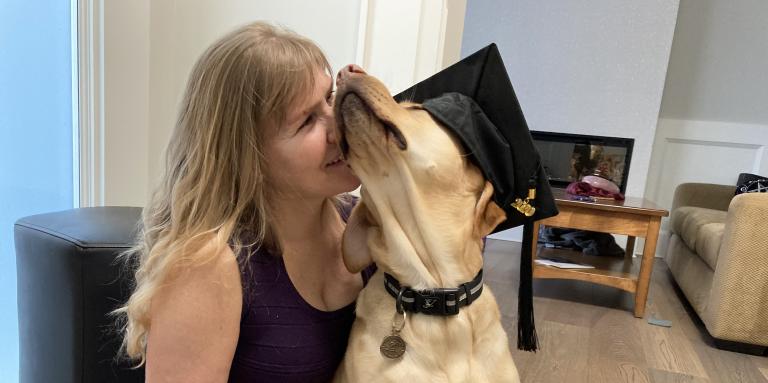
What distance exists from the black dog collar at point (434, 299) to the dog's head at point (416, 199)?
0.08 ft

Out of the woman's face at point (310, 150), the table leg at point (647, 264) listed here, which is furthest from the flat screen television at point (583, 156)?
the woman's face at point (310, 150)

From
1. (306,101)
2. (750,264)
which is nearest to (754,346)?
(750,264)

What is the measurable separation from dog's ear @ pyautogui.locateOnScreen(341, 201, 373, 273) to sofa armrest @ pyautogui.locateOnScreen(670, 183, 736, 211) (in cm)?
379

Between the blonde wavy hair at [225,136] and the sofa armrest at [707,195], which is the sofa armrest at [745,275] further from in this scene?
the blonde wavy hair at [225,136]

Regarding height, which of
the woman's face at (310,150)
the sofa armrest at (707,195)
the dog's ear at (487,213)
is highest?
the woman's face at (310,150)

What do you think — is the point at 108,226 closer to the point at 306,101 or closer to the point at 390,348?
the point at 306,101

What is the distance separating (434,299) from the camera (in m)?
0.91

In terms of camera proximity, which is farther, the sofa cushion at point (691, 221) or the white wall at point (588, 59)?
the white wall at point (588, 59)

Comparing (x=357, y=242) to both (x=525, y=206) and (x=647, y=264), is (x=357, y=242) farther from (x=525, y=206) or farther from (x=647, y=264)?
(x=647, y=264)

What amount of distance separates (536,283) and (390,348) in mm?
2712

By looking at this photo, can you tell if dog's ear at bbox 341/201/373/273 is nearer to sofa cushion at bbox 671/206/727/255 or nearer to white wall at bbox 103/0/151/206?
white wall at bbox 103/0/151/206

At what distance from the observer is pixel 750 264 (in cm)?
239

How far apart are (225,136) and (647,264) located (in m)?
2.61

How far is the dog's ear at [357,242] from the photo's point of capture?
992 mm
